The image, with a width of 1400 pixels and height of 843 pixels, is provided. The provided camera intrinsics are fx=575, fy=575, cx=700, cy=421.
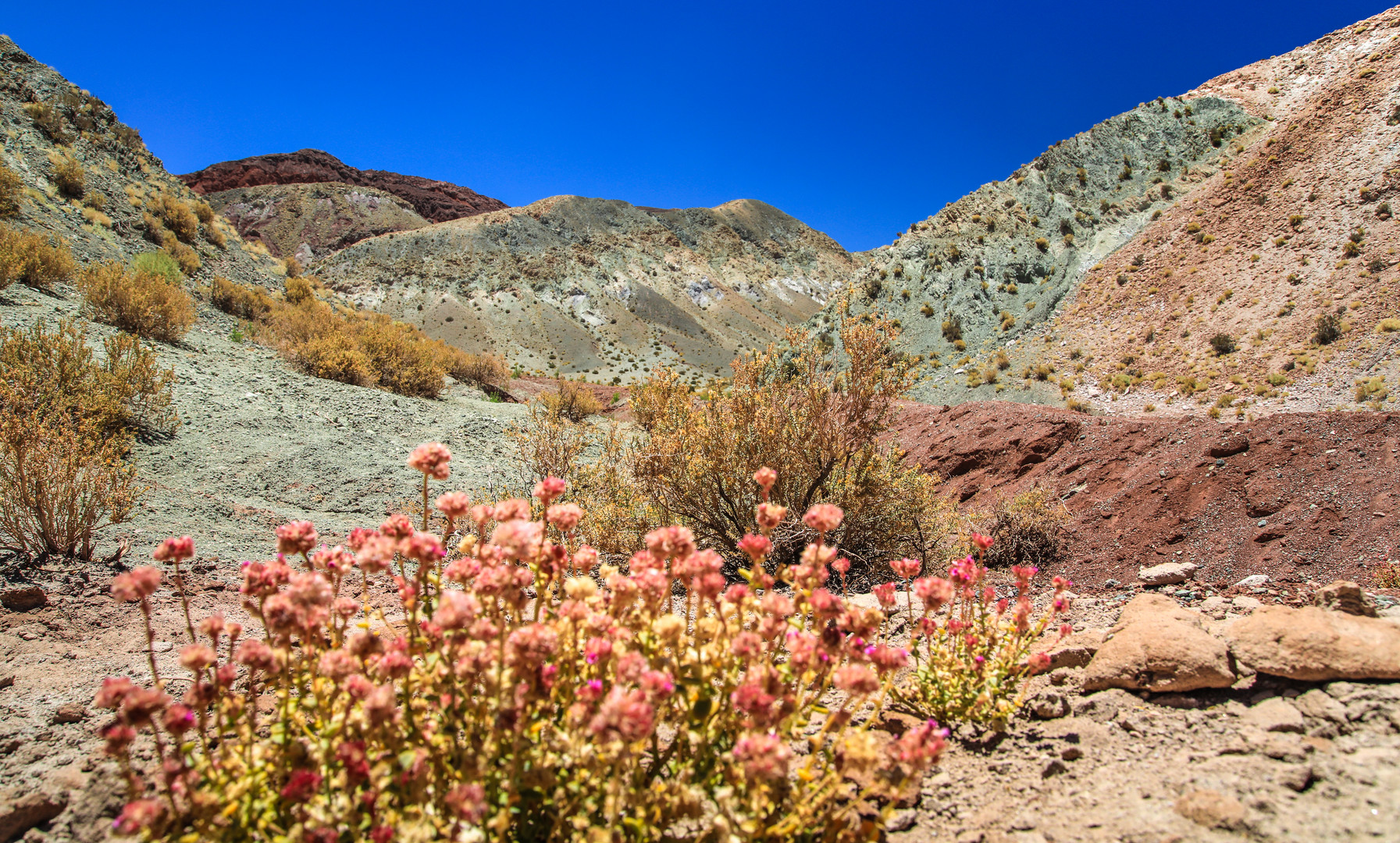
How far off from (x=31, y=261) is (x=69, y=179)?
7573mm

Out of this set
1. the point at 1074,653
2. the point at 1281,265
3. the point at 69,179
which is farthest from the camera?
the point at 1281,265

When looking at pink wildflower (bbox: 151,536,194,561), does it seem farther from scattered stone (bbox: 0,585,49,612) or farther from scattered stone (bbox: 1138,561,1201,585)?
scattered stone (bbox: 1138,561,1201,585)

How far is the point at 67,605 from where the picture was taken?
3.21 m

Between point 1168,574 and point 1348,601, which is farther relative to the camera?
point 1168,574

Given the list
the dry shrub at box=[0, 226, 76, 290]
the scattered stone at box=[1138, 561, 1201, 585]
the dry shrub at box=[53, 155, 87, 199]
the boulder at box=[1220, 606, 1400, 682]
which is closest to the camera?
the boulder at box=[1220, 606, 1400, 682]

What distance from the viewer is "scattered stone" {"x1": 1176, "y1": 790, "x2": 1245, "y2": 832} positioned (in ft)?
4.95

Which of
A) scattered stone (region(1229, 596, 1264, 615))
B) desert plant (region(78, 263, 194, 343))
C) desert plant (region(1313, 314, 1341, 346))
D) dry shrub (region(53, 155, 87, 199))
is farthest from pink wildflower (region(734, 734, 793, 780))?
dry shrub (region(53, 155, 87, 199))

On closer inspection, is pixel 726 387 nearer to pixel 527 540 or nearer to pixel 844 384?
pixel 844 384

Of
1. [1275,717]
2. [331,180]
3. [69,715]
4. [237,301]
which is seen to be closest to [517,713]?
[69,715]

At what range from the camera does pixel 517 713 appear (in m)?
1.28

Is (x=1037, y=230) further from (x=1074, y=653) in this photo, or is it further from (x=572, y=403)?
(x=1074, y=653)

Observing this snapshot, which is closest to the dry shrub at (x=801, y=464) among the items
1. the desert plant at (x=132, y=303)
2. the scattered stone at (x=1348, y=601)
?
the scattered stone at (x=1348, y=601)

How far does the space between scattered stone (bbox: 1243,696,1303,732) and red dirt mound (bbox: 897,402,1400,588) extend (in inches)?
96.5

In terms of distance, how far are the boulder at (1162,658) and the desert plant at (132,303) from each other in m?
12.7
